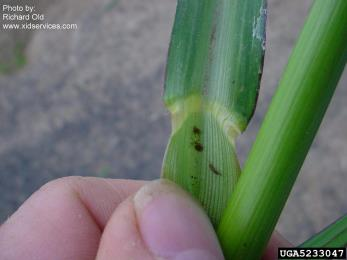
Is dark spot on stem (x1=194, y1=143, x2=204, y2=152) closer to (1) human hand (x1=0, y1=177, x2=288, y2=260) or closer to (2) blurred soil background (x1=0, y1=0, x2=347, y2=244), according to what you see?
(1) human hand (x1=0, y1=177, x2=288, y2=260)

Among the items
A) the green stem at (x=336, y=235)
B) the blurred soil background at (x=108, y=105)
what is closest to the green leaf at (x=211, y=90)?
the green stem at (x=336, y=235)

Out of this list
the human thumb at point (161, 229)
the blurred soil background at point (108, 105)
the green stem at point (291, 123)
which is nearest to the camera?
the green stem at point (291, 123)

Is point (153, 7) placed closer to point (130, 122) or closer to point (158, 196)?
point (130, 122)

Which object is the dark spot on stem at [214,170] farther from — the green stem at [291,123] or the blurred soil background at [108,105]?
the blurred soil background at [108,105]

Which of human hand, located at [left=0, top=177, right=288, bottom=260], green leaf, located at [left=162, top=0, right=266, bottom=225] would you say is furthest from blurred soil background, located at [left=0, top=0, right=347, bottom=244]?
green leaf, located at [left=162, top=0, right=266, bottom=225]

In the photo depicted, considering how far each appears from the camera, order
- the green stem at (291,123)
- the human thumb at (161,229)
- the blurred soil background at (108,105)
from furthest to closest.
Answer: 1. the blurred soil background at (108,105)
2. the human thumb at (161,229)
3. the green stem at (291,123)

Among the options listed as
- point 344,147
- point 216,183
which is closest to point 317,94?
point 216,183
